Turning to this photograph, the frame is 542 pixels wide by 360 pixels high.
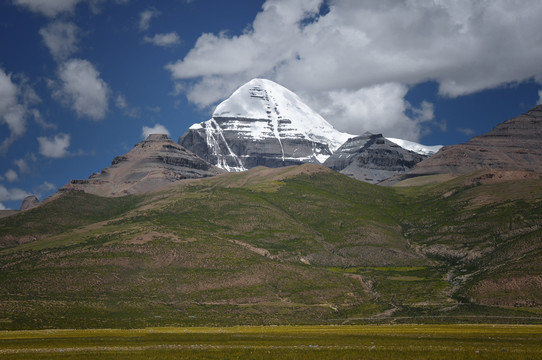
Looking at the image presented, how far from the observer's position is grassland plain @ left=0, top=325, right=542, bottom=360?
7568 cm

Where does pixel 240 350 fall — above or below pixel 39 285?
below

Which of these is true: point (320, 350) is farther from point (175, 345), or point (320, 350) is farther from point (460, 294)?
point (460, 294)

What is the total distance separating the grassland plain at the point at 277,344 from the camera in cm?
7568

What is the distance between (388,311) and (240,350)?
324 feet

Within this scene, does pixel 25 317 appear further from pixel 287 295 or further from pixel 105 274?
pixel 287 295

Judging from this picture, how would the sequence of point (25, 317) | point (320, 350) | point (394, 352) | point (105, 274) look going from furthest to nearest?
point (105, 274) → point (25, 317) → point (320, 350) → point (394, 352)

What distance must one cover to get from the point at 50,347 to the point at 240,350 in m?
32.9

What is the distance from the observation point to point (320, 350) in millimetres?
81125

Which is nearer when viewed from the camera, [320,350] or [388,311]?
[320,350]

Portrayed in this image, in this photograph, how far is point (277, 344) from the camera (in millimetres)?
90812

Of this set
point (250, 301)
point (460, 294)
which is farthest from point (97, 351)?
point (460, 294)

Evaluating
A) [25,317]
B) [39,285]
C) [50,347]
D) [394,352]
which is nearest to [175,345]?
[50,347]

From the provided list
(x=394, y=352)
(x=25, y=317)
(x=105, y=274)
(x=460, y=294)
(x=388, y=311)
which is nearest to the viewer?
(x=394, y=352)

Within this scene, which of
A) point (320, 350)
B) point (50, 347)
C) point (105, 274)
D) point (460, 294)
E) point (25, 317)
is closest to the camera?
point (320, 350)
